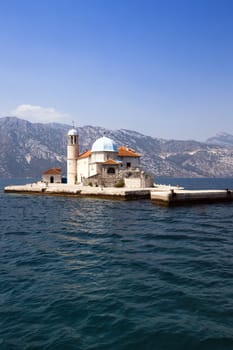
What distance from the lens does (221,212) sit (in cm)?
3581

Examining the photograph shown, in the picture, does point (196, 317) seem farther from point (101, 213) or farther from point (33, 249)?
point (101, 213)

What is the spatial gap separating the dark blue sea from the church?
35010 millimetres

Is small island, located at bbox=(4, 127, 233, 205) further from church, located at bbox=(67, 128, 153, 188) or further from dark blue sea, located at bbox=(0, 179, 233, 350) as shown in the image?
dark blue sea, located at bbox=(0, 179, 233, 350)

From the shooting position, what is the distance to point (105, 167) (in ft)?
206

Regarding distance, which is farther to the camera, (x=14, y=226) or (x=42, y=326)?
(x=14, y=226)

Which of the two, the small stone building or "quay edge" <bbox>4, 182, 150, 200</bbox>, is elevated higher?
the small stone building

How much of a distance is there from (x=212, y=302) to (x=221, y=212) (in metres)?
26.0

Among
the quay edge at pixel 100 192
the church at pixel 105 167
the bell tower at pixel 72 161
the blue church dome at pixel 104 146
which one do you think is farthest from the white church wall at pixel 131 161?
the quay edge at pixel 100 192

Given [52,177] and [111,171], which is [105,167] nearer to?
[111,171]

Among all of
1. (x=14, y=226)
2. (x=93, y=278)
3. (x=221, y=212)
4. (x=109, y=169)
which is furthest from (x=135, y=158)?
(x=93, y=278)

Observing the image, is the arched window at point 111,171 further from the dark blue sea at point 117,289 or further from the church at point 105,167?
the dark blue sea at point 117,289

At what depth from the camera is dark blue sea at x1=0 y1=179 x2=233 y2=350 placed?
9.05m

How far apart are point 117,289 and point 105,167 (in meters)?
50.8

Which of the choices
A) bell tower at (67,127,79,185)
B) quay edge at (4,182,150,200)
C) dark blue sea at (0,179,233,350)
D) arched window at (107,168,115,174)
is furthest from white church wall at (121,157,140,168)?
dark blue sea at (0,179,233,350)
